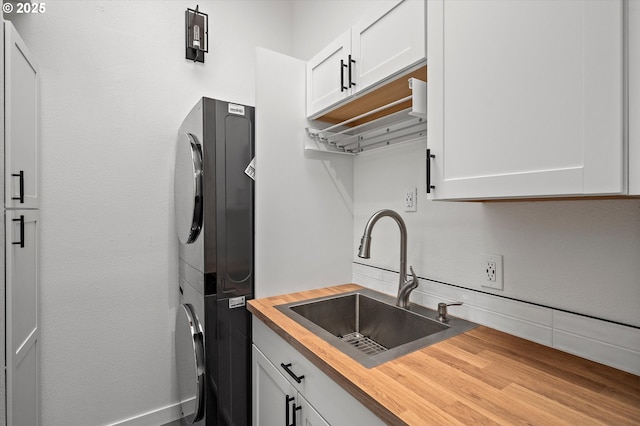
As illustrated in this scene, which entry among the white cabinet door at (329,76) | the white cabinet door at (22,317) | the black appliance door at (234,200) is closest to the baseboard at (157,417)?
the white cabinet door at (22,317)

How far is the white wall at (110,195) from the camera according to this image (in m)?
1.76

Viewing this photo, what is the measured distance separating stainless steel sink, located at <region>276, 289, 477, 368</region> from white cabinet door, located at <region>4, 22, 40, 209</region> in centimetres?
123

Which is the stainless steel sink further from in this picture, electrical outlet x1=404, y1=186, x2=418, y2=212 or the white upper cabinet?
the white upper cabinet

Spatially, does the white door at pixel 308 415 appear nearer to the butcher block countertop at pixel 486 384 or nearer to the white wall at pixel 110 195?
the butcher block countertop at pixel 486 384

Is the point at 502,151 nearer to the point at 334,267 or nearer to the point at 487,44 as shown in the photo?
the point at 487,44

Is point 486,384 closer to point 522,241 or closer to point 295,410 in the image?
point 522,241

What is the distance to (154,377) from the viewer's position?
2029 mm

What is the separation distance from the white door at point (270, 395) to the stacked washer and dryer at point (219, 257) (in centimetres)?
9

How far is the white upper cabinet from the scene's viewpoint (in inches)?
45.6

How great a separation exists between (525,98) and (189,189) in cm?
141

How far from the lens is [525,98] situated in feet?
2.76

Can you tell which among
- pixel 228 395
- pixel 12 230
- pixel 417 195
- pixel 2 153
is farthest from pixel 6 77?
pixel 417 195

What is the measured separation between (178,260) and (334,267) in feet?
3.30

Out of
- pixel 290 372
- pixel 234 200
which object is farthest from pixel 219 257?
pixel 290 372
